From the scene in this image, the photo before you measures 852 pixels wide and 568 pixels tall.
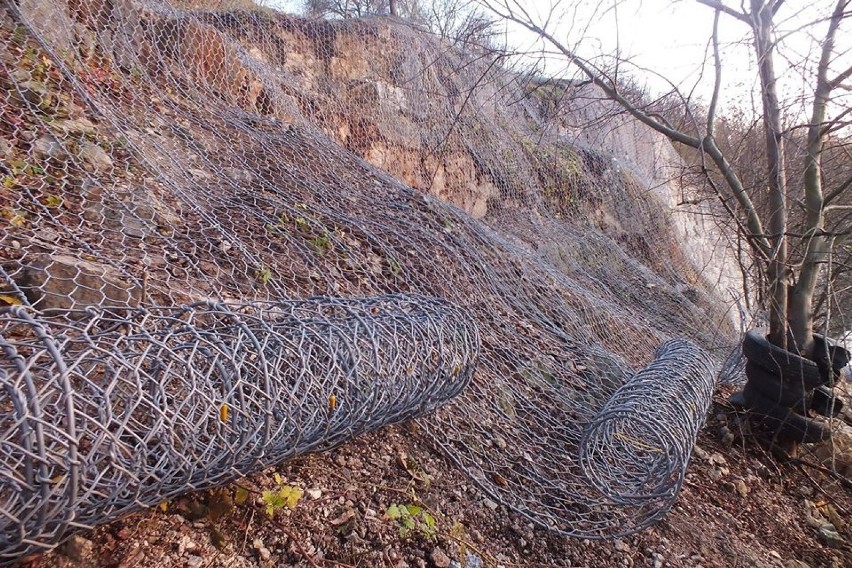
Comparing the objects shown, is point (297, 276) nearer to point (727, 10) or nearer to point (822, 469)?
point (727, 10)

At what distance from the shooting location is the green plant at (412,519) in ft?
5.00

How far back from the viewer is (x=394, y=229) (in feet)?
10.4

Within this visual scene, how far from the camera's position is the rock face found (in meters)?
1.59

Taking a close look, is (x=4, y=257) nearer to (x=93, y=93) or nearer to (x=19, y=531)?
(x=19, y=531)

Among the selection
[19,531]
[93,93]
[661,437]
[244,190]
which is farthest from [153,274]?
[661,437]

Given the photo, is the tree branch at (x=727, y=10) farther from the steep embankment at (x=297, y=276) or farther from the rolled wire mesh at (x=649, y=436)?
the rolled wire mesh at (x=649, y=436)

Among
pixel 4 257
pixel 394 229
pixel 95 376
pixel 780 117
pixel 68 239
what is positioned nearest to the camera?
pixel 95 376

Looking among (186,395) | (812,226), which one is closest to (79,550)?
(186,395)

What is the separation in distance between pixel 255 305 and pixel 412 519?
838 mm

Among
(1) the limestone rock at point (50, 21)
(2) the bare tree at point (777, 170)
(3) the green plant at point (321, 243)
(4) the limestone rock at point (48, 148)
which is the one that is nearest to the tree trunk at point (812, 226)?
(2) the bare tree at point (777, 170)

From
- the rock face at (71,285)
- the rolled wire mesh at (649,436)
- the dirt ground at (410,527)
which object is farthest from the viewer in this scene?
the rolled wire mesh at (649,436)

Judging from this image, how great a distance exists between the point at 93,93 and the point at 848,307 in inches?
229

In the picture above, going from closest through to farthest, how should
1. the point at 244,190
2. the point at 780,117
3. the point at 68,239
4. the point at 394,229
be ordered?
the point at 68,239
the point at 780,117
the point at 244,190
the point at 394,229

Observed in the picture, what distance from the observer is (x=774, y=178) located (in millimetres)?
2695
